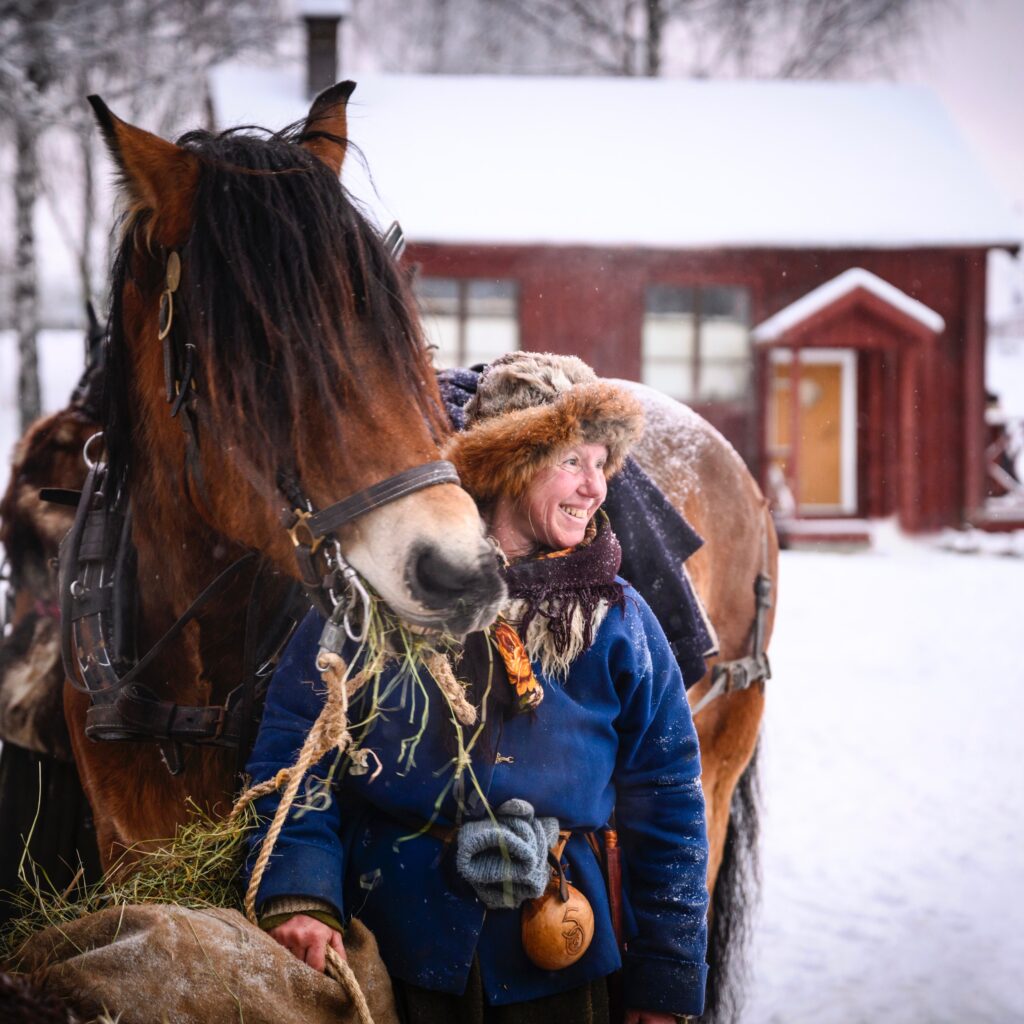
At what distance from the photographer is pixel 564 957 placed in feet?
5.44

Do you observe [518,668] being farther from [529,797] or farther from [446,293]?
[446,293]

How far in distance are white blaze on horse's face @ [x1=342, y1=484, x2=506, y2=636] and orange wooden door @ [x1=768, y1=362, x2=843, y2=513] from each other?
1363 cm

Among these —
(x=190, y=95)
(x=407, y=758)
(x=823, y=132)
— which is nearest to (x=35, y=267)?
(x=190, y=95)

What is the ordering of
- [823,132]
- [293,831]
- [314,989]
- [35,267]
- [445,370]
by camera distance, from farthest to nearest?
[823,132] < [35,267] < [445,370] < [293,831] < [314,989]

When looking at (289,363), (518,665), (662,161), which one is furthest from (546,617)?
(662,161)

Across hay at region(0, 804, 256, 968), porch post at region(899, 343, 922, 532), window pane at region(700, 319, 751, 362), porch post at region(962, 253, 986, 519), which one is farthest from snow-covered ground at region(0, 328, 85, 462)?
hay at region(0, 804, 256, 968)

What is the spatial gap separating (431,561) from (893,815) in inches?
171

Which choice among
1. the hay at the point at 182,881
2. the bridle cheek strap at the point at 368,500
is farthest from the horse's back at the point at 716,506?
the hay at the point at 182,881

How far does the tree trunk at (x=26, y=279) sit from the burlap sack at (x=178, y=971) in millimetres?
12929

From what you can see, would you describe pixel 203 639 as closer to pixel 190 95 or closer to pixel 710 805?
pixel 710 805

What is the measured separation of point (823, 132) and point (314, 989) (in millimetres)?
15490

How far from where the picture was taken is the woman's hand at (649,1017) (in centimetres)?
173

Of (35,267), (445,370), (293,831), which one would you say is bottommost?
(293,831)

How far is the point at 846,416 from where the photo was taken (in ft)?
47.8
